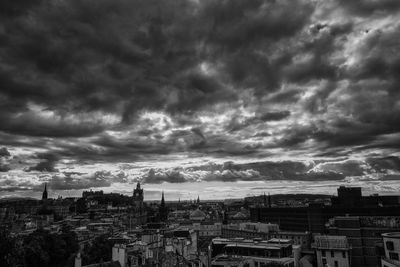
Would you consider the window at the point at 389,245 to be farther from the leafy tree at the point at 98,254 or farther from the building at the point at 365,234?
the leafy tree at the point at 98,254

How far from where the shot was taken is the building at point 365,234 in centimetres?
10819

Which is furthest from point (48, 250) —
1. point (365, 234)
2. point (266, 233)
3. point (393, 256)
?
point (365, 234)

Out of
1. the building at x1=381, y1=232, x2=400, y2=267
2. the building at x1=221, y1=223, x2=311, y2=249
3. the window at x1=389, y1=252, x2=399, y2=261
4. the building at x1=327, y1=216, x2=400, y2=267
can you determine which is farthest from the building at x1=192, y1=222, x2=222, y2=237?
the window at x1=389, y1=252, x2=399, y2=261

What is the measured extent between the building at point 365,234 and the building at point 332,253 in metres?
16.1

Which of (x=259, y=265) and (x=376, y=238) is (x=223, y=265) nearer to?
(x=259, y=265)

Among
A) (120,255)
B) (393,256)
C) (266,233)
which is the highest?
(120,255)

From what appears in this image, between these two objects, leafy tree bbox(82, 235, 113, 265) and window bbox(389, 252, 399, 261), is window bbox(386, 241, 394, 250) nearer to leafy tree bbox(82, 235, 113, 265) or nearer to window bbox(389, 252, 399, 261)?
window bbox(389, 252, 399, 261)

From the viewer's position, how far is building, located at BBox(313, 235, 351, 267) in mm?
95000

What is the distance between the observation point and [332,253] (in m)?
95.4

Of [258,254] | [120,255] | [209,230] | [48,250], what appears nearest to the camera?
[120,255]

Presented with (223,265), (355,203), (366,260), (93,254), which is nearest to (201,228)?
(355,203)

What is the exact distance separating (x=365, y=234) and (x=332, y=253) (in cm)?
2219

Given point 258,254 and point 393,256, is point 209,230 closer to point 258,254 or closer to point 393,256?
point 258,254

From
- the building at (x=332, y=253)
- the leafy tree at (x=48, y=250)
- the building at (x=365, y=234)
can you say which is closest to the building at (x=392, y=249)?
the building at (x=332, y=253)
